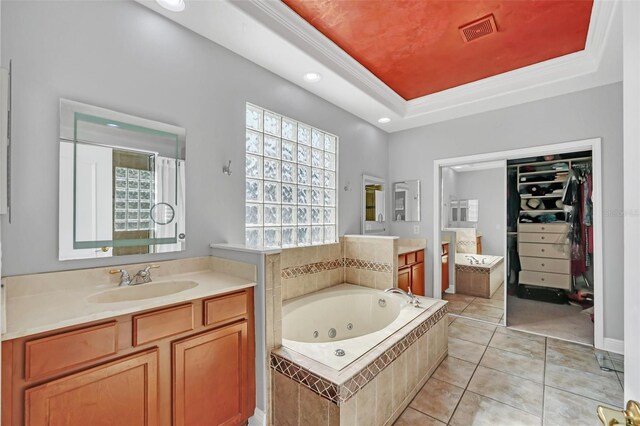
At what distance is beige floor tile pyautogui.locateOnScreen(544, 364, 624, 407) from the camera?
77.9 inches

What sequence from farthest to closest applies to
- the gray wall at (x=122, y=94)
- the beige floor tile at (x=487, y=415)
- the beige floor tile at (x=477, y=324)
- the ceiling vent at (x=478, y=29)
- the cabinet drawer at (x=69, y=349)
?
1. the beige floor tile at (x=477, y=324)
2. the ceiling vent at (x=478, y=29)
3. the beige floor tile at (x=487, y=415)
4. the gray wall at (x=122, y=94)
5. the cabinet drawer at (x=69, y=349)

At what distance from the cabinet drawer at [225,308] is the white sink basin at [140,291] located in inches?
9.6

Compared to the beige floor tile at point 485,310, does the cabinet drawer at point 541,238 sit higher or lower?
higher

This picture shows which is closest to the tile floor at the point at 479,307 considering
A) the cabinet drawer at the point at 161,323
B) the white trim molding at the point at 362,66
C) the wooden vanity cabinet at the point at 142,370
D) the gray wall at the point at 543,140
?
the gray wall at the point at 543,140

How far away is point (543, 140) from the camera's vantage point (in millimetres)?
3004

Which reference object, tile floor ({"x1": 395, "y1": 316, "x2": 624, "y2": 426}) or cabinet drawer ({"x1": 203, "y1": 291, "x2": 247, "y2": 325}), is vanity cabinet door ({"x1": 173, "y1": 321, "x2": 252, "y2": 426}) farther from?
tile floor ({"x1": 395, "y1": 316, "x2": 624, "y2": 426})

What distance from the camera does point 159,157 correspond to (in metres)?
1.83

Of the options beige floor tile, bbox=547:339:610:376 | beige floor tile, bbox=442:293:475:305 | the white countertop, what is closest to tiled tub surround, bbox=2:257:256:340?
the white countertop

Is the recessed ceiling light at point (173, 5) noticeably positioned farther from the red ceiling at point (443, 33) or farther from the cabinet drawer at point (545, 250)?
the cabinet drawer at point (545, 250)

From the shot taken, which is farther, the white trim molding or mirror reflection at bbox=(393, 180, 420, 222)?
mirror reflection at bbox=(393, 180, 420, 222)

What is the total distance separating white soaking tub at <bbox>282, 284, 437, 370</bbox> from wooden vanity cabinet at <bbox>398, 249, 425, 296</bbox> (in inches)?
19.2

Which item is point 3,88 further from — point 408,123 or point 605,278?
point 605,278

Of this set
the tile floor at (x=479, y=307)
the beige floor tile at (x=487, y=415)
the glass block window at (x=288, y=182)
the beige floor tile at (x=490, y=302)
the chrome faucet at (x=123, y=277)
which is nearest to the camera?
the chrome faucet at (x=123, y=277)

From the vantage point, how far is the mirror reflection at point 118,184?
1.52 meters
